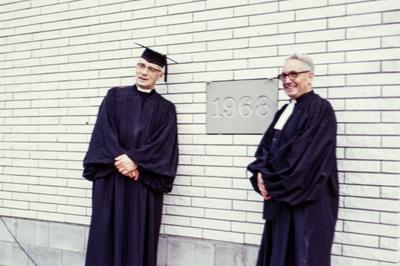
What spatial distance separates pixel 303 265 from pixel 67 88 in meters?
2.86

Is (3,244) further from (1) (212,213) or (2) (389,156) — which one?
(2) (389,156)

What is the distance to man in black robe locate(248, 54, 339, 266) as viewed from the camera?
291 cm

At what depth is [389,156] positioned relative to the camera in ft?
10.3

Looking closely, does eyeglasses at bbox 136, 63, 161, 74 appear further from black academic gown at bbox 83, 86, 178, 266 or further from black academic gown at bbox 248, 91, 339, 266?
black academic gown at bbox 248, 91, 339, 266

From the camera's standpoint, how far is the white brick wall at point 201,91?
126 inches

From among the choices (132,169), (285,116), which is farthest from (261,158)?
(132,169)

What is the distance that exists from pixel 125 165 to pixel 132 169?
63 mm

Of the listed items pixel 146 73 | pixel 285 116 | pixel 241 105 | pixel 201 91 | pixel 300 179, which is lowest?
pixel 300 179

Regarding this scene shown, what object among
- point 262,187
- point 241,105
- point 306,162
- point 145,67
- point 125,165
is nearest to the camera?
point 306,162

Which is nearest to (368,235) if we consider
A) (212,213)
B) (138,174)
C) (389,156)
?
(389,156)

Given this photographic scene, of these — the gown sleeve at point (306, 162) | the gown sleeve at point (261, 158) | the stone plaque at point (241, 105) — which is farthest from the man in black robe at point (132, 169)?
the gown sleeve at point (306, 162)

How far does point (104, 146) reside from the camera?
3797 mm

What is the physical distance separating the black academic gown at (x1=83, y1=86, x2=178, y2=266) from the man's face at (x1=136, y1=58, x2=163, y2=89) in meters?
0.09

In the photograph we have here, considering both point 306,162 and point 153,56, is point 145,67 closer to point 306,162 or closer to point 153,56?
point 153,56
